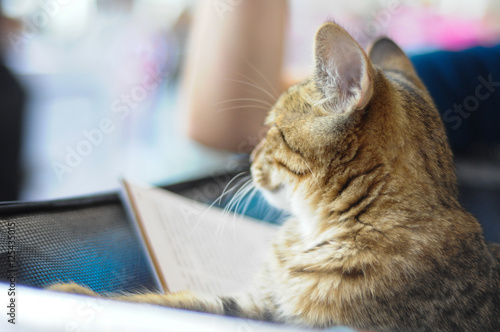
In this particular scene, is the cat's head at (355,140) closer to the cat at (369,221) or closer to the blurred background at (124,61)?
the cat at (369,221)

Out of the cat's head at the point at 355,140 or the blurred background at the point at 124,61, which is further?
the blurred background at the point at 124,61

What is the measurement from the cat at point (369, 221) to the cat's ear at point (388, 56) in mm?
251

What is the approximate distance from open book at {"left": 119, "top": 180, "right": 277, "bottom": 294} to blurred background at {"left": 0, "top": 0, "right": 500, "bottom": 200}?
1.12 metres

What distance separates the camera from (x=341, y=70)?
0.68 metres

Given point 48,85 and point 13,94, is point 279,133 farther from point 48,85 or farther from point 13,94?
point 48,85

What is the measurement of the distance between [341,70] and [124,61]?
7.89 feet

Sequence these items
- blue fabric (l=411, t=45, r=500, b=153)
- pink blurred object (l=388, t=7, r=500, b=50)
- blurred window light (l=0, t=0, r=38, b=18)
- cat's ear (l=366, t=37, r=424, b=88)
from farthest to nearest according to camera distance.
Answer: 1. pink blurred object (l=388, t=7, r=500, b=50)
2. blurred window light (l=0, t=0, r=38, b=18)
3. blue fabric (l=411, t=45, r=500, b=153)
4. cat's ear (l=366, t=37, r=424, b=88)

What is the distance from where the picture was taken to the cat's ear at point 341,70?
64cm

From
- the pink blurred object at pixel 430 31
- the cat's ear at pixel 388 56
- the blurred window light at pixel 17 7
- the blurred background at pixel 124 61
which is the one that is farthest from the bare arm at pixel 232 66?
the pink blurred object at pixel 430 31

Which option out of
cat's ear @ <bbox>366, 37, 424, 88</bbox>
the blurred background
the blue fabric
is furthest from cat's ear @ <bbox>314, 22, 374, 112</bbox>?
the blurred background

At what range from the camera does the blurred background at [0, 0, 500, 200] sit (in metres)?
2.23

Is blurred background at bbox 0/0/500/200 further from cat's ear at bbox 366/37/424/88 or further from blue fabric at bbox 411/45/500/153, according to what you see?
cat's ear at bbox 366/37/424/88

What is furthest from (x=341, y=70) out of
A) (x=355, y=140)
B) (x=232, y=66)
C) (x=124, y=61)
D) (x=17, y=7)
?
(x=124, y=61)

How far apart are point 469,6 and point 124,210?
10.2ft
